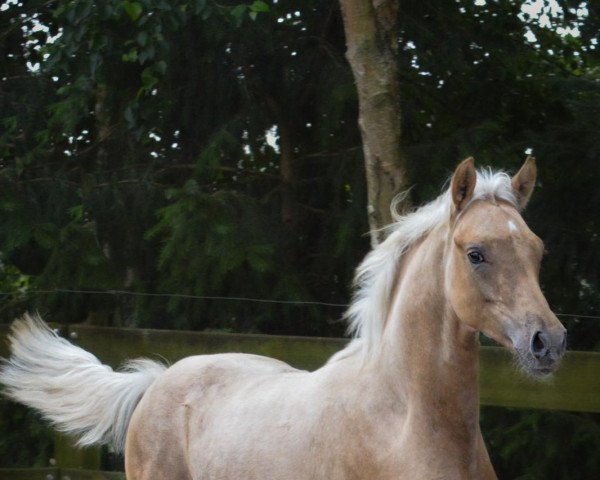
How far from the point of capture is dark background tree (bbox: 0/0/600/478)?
5746mm

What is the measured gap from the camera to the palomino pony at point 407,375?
3.03m

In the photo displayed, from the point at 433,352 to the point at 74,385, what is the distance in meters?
1.90

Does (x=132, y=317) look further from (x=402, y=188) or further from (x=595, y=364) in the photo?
(x=595, y=364)

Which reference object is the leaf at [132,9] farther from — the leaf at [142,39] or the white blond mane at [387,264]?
the white blond mane at [387,264]

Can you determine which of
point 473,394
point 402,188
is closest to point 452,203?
point 473,394

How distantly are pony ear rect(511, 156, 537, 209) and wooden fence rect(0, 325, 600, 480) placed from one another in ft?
3.68

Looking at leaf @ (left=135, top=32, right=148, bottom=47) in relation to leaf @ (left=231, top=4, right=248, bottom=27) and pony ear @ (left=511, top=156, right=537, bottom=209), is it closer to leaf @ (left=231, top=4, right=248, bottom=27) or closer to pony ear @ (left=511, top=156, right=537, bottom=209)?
leaf @ (left=231, top=4, right=248, bottom=27)

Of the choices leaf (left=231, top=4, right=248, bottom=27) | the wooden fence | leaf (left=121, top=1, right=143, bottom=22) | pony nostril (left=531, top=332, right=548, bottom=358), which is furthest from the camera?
leaf (left=231, top=4, right=248, bottom=27)

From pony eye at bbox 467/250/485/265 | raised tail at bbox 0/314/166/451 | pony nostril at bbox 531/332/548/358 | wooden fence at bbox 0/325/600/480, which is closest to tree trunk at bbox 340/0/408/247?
wooden fence at bbox 0/325/600/480

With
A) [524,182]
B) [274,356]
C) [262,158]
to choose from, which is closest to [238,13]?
[262,158]

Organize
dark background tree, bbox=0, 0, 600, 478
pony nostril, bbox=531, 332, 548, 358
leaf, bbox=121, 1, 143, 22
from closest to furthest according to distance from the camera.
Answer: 1. pony nostril, bbox=531, 332, 548, 358
2. leaf, bbox=121, 1, 143, 22
3. dark background tree, bbox=0, 0, 600, 478

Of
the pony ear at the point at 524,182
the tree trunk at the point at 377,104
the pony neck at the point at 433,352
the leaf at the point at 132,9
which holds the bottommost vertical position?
the pony neck at the point at 433,352

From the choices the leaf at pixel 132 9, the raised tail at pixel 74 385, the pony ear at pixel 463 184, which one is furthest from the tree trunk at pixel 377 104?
the pony ear at pixel 463 184

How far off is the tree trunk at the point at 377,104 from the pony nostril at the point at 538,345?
5.93 feet
